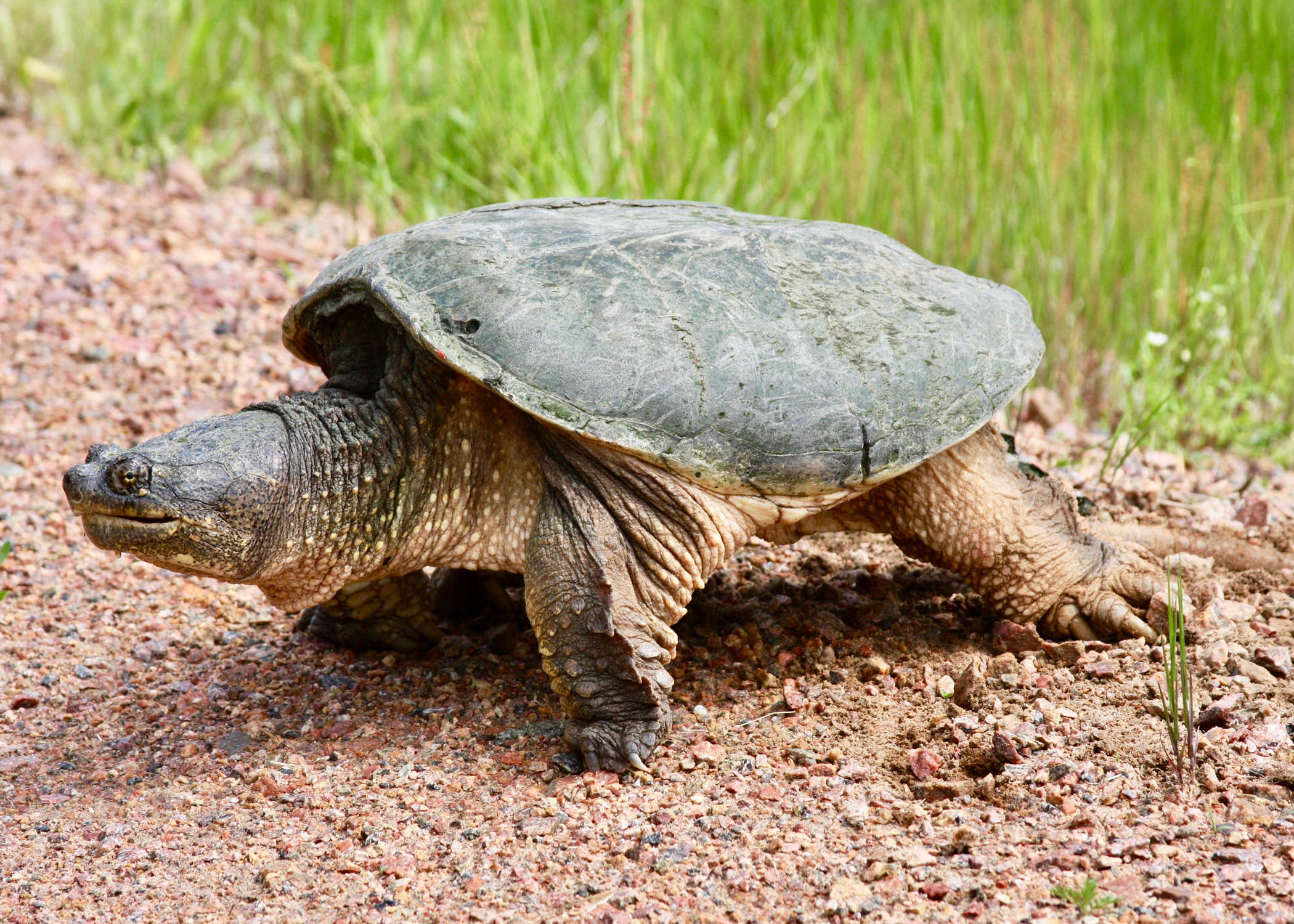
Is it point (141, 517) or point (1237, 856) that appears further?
point (141, 517)

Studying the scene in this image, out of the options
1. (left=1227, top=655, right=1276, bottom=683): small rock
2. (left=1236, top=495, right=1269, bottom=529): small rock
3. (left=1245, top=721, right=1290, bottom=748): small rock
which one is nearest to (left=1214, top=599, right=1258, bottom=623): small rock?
(left=1227, top=655, right=1276, bottom=683): small rock

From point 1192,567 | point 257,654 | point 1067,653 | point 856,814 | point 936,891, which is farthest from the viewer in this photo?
point 257,654

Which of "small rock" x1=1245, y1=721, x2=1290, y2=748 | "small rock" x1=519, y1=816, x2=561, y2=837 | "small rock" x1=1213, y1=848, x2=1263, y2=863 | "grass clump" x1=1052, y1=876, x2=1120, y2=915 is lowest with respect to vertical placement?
"small rock" x1=519, y1=816, x2=561, y2=837

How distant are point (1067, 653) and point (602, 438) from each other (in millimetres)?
1337

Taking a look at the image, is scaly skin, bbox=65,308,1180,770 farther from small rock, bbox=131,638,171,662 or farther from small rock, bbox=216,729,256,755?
small rock, bbox=131,638,171,662

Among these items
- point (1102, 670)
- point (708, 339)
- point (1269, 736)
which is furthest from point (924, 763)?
point (708, 339)

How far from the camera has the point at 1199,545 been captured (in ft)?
11.2

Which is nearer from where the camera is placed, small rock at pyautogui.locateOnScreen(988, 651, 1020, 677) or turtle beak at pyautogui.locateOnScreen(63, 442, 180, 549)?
turtle beak at pyautogui.locateOnScreen(63, 442, 180, 549)

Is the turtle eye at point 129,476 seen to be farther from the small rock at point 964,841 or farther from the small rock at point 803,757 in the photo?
the small rock at point 964,841

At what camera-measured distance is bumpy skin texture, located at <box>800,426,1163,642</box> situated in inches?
115

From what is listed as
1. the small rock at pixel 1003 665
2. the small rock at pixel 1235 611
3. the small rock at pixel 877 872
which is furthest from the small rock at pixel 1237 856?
the small rock at pixel 1235 611

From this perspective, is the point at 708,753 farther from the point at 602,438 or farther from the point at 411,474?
the point at 411,474

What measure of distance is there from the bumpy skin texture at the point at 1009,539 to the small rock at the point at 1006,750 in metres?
0.65

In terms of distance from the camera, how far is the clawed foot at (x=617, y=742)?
8.45ft
